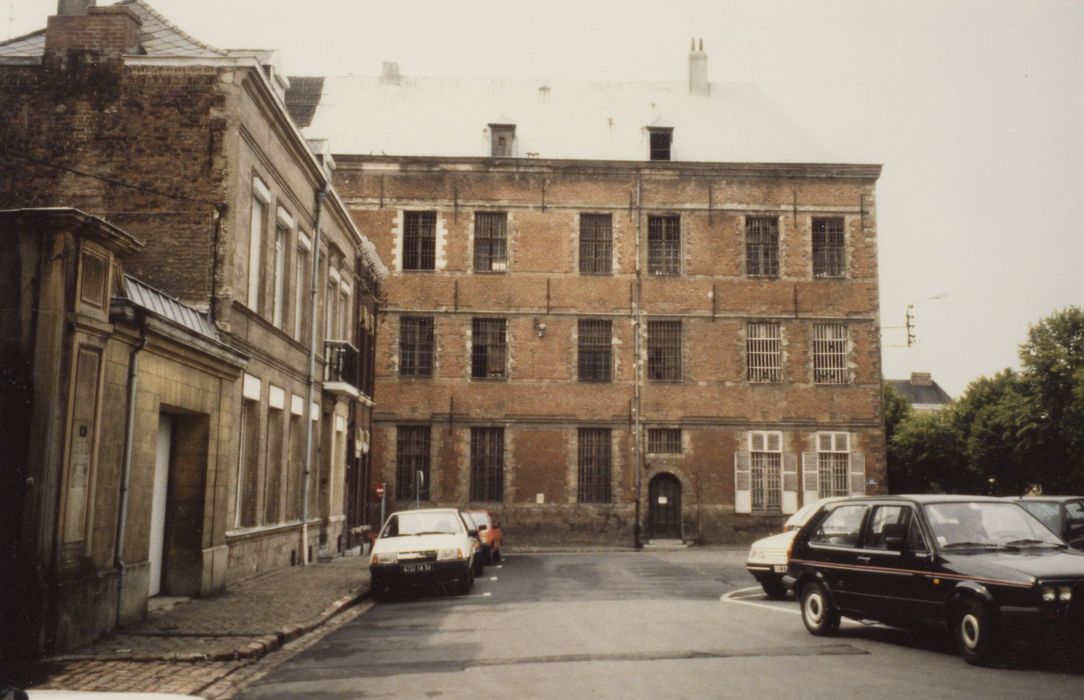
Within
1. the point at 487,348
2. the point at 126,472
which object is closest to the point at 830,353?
the point at 487,348

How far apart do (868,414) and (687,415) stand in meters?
6.70

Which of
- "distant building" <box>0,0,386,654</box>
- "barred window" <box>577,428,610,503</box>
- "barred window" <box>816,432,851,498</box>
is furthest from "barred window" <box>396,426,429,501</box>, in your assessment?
"barred window" <box>816,432,851,498</box>

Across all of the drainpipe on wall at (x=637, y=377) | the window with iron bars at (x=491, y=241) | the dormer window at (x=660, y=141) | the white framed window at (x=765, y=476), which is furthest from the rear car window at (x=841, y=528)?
the dormer window at (x=660, y=141)

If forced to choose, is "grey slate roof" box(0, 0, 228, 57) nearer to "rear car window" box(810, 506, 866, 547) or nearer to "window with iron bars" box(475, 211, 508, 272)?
"rear car window" box(810, 506, 866, 547)

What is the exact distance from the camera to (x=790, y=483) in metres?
36.1

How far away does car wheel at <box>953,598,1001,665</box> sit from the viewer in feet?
28.8

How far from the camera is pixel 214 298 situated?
53.9ft

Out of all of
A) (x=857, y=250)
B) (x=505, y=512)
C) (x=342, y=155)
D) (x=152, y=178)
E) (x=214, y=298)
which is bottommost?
(x=505, y=512)

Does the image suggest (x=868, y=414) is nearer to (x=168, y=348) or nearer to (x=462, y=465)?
(x=462, y=465)

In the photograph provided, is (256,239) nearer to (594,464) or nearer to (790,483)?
(594,464)

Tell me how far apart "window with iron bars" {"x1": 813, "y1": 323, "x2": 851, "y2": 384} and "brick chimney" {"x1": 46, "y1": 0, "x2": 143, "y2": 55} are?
87.9ft

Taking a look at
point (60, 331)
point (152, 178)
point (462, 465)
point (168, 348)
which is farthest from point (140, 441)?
point (462, 465)

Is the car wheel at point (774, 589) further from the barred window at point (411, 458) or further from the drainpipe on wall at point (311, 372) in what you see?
the barred window at point (411, 458)

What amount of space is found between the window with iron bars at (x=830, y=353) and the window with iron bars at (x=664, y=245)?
573 centimetres
